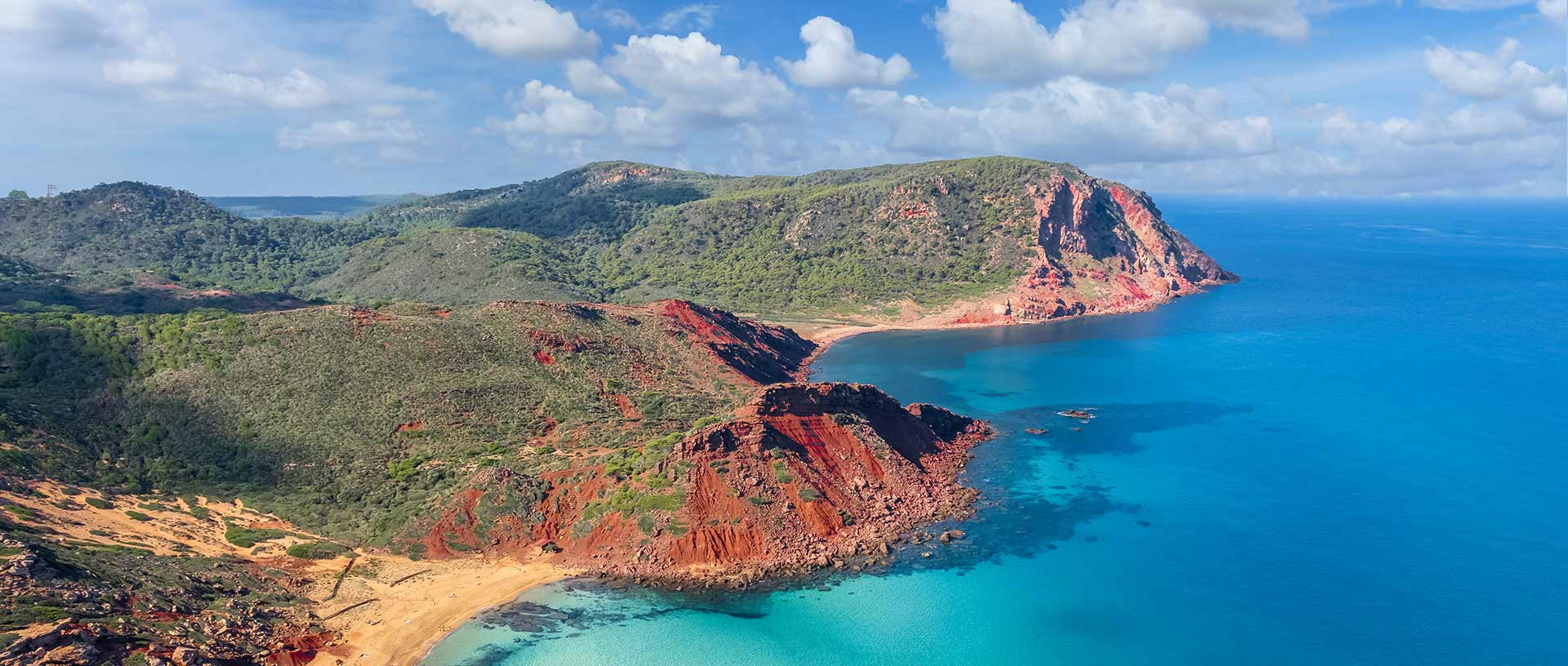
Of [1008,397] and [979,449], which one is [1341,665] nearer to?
[979,449]

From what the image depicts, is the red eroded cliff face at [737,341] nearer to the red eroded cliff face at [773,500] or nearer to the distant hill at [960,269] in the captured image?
the red eroded cliff face at [773,500]

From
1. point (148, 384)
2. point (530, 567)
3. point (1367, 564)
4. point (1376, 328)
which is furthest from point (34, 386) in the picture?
point (1376, 328)

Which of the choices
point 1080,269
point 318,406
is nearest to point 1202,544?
point 318,406

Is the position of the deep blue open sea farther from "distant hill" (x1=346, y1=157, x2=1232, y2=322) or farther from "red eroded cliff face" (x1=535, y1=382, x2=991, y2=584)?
"distant hill" (x1=346, y1=157, x2=1232, y2=322)

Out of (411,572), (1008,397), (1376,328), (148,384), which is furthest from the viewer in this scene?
(1376,328)

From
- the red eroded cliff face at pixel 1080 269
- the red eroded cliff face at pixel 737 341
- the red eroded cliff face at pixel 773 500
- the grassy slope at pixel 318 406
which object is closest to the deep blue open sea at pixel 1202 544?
the red eroded cliff face at pixel 773 500
